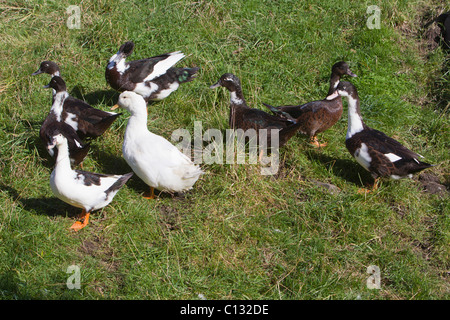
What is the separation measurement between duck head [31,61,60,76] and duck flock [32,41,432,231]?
0.04 feet

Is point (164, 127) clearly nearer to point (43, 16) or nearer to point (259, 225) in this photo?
point (259, 225)

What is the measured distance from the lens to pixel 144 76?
6.10 meters

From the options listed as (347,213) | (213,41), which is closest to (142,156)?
(347,213)

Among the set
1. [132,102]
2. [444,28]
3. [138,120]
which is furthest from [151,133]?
[444,28]

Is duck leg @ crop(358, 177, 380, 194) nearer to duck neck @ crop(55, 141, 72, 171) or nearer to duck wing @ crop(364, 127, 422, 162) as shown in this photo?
duck wing @ crop(364, 127, 422, 162)

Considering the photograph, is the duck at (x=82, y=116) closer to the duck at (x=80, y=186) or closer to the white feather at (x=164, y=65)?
the duck at (x=80, y=186)

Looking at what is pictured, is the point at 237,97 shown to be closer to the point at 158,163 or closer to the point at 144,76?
the point at 144,76

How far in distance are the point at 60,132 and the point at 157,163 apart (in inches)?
46.2

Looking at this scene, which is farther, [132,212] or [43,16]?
[43,16]

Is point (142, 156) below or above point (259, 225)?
above

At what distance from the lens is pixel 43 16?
7.02 m

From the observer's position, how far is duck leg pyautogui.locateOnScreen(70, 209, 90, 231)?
14.9ft

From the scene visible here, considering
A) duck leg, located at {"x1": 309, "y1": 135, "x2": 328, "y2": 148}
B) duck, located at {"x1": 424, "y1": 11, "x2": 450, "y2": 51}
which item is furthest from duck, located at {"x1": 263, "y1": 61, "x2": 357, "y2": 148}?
duck, located at {"x1": 424, "y1": 11, "x2": 450, "y2": 51}

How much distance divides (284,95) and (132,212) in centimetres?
256
